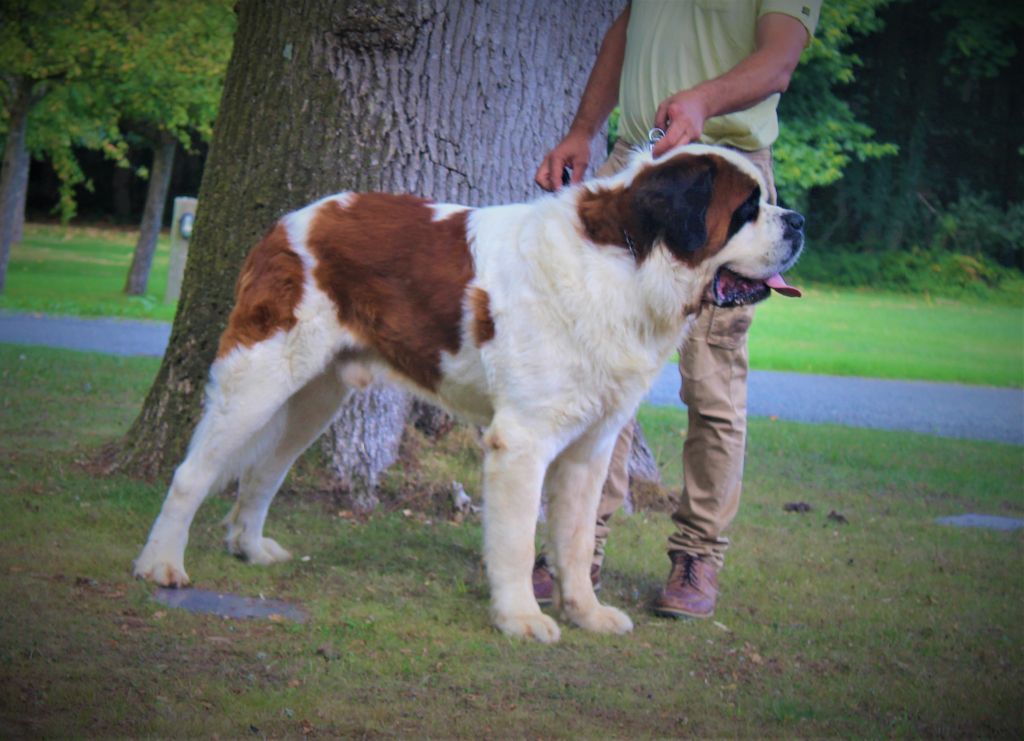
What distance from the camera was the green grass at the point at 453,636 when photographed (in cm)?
364

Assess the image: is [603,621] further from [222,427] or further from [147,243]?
[147,243]

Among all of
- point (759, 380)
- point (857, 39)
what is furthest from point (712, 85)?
point (857, 39)

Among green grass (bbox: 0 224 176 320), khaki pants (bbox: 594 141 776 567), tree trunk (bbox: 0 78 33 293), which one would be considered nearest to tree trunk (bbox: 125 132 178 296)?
green grass (bbox: 0 224 176 320)

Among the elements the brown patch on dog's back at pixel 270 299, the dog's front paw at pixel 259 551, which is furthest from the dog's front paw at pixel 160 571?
the brown patch on dog's back at pixel 270 299

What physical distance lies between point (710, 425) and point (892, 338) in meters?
17.0

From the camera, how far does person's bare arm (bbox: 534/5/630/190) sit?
5.14 m

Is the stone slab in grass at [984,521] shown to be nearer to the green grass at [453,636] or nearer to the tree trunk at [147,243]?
the green grass at [453,636]

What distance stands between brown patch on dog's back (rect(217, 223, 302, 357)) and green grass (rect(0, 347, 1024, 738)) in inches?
38.3

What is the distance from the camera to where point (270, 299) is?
15.5ft

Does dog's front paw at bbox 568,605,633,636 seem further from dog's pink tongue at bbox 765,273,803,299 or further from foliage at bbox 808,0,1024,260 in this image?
foliage at bbox 808,0,1024,260

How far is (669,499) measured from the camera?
7.23 metres

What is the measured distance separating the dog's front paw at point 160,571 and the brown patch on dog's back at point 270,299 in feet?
2.66

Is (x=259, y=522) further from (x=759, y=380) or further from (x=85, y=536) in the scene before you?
(x=759, y=380)

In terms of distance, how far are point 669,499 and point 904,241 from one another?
28137 millimetres
